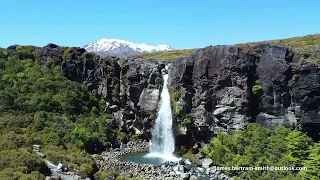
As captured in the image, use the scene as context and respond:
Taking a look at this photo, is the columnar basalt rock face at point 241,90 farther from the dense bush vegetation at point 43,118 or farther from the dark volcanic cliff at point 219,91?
the dense bush vegetation at point 43,118

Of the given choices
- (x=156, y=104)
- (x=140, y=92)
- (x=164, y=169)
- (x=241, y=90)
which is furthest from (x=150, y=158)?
(x=241, y=90)

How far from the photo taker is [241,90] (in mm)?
46000

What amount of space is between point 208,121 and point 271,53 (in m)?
12.4

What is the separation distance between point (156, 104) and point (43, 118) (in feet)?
55.2

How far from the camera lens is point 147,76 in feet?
183

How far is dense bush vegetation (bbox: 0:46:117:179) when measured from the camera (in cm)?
3539

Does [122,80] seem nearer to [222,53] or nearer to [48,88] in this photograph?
[48,88]

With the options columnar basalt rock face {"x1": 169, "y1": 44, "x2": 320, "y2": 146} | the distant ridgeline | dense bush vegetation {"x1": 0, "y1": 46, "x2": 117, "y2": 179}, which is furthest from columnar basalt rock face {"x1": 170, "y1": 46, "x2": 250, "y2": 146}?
dense bush vegetation {"x1": 0, "y1": 46, "x2": 117, "y2": 179}

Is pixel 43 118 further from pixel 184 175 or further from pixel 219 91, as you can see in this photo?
pixel 219 91

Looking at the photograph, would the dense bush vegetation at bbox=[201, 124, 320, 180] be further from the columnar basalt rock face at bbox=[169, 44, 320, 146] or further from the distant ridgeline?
the columnar basalt rock face at bbox=[169, 44, 320, 146]

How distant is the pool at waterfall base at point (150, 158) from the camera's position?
46.8 metres

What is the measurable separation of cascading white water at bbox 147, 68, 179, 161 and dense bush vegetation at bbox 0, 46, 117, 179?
22.7ft

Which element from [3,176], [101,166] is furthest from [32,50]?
[3,176]

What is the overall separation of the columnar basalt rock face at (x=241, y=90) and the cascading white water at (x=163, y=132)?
5.86ft
